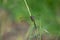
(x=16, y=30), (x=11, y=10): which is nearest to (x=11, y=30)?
(x=16, y=30)

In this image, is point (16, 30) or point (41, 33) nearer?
point (41, 33)

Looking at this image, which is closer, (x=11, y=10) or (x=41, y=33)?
(x=41, y=33)

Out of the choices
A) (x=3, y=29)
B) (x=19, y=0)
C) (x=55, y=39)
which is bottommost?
(x=55, y=39)

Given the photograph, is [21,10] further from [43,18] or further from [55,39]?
[55,39]

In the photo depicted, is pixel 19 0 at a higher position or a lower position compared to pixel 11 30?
higher

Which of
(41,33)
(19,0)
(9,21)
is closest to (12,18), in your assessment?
(9,21)

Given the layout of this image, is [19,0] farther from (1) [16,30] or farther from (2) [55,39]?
(2) [55,39]

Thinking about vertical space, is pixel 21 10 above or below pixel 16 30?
above
